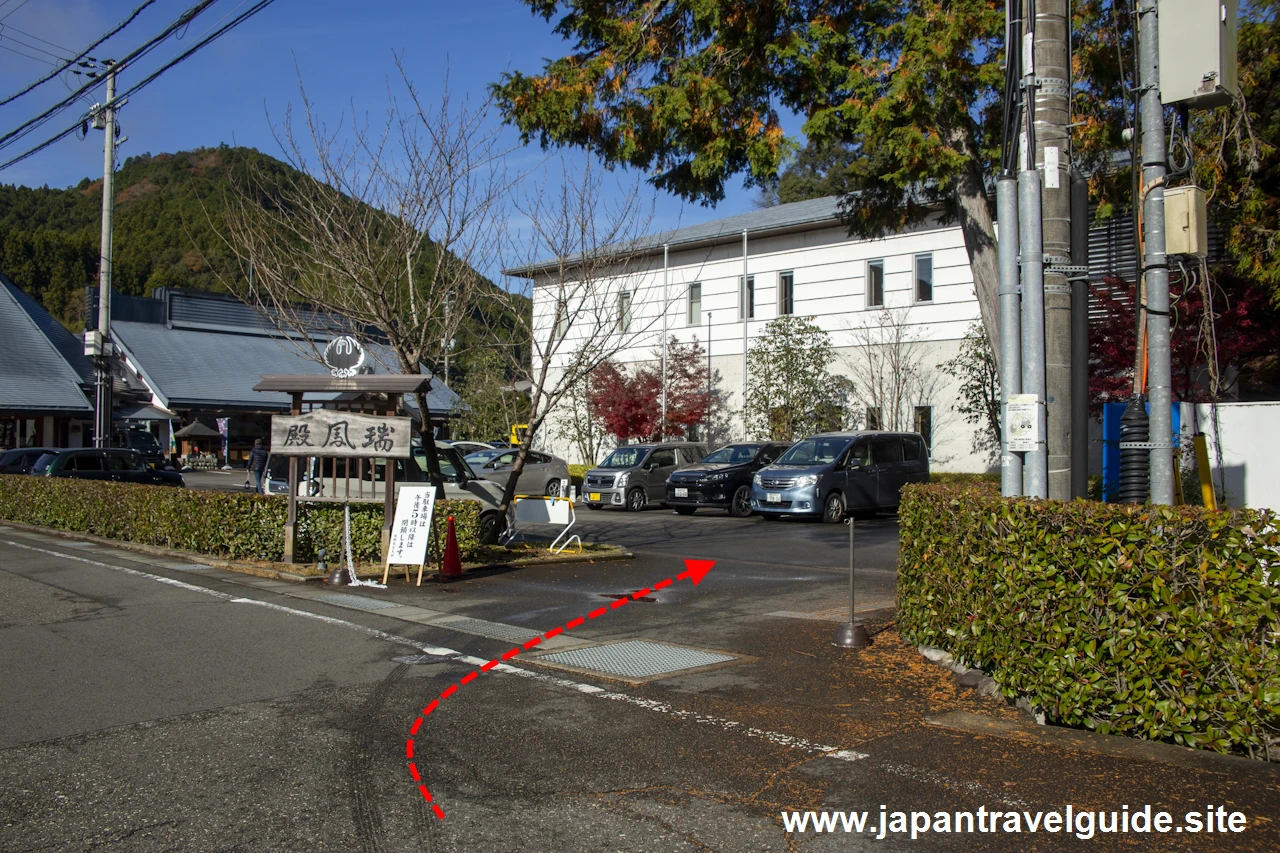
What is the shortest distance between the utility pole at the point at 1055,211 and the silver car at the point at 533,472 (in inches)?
672

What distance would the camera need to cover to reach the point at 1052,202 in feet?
25.7

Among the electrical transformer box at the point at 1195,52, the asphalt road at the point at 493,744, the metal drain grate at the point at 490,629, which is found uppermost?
the electrical transformer box at the point at 1195,52

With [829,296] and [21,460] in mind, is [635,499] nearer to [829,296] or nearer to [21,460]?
[829,296]

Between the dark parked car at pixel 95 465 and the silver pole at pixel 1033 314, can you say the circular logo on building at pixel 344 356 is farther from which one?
the dark parked car at pixel 95 465

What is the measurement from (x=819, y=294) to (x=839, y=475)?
40.7ft

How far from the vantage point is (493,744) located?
589 cm

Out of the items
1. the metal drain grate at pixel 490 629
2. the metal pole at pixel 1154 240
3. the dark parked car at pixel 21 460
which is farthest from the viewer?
the dark parked car at pixel 21 460

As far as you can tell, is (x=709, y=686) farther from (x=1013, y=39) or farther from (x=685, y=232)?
(x=685, y=232)

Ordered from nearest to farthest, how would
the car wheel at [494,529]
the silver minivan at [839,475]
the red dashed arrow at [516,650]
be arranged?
the red dashed arrow at [516,650] → the car wheel at [494,529] → the silver minivan at [839,475]

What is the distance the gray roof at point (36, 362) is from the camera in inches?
1558

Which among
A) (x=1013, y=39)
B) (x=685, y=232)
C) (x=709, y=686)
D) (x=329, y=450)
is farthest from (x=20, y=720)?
(x=685, y=232)

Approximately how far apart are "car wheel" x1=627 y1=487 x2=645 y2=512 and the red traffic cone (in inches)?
539

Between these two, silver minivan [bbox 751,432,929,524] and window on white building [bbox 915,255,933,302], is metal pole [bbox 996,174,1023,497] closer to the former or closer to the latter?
silver minivan [bbox 751,432,929,524]

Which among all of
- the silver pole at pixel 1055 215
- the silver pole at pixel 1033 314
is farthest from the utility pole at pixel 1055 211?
the silver pole at pixel 1033 314
